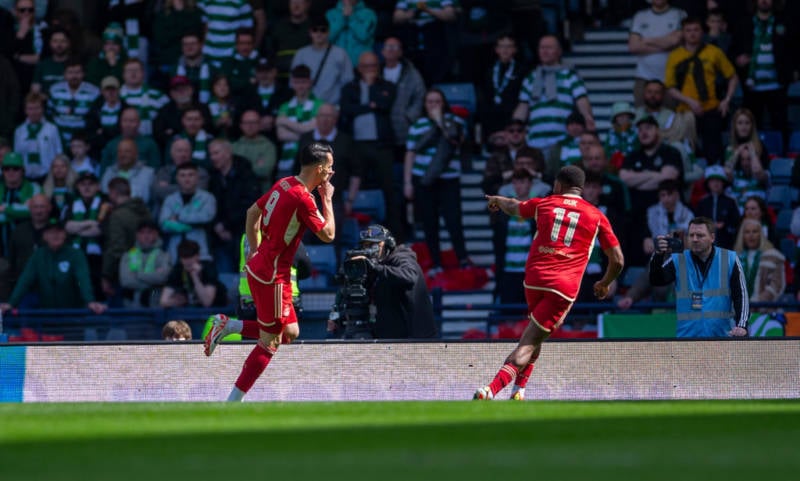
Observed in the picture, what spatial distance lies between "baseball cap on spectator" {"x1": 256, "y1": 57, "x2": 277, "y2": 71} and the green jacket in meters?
3.36

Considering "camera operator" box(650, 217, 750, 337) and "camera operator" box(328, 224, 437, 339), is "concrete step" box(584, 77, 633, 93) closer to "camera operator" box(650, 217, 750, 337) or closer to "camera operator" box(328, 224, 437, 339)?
"camera operator" box(650, 217, 750, 337)

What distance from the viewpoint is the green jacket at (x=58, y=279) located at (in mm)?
17812

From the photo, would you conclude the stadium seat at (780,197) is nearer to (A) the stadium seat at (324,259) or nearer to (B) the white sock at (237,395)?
(A) the stadium seat at (324,259)

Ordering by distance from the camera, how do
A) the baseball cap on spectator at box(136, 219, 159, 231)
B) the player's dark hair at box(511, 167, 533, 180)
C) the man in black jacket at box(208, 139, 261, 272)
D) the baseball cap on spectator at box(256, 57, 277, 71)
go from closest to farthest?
the player's dark hair at box(511, 167, 533, 180)
the baseball cap on spectator at box(136, 219, 159, 231)
the man in black jacket at box(208, 139, 261, 272)
the baseball cap on spectator at box(256, 57, 277, 71)

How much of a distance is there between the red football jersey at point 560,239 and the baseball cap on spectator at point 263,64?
816 centimetres

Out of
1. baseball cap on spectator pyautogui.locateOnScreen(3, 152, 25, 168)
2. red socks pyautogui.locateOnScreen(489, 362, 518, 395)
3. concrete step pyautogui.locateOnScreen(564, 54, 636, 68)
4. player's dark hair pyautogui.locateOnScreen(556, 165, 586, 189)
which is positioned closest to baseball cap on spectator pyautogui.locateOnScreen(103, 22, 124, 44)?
baseball cap on spectator pyautogui.locateOnScreen(3, 152, 25, 168)

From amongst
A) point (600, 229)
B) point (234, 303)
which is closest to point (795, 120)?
point (234, 303)

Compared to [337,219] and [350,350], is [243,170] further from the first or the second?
[350,350]

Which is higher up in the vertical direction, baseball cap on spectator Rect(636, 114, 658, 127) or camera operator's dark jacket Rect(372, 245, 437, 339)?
baseball cap on spectator Rect(636, 114, 658, 127)

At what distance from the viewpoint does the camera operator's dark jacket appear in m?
14.2

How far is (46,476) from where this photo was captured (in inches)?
239

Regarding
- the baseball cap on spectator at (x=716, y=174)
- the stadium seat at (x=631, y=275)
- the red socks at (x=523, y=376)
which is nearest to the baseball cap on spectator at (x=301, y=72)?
the stadium seat at (x=631, y=275)

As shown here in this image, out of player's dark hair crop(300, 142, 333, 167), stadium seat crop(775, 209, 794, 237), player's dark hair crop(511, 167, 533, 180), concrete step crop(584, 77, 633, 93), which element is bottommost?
stadium seat crop(775, 209, 794, 237)

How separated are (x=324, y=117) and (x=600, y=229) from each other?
6958 mm
